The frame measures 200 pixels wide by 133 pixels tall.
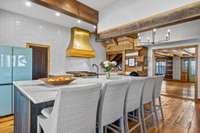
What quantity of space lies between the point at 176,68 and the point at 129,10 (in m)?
10.7

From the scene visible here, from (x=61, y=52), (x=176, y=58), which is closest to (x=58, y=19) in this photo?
(x=61, y=52)

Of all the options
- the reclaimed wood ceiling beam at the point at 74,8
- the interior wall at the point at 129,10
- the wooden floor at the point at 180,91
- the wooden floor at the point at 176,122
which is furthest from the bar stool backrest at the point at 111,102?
the wooden floor at the point at 180,91

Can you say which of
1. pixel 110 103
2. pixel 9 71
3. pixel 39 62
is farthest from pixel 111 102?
pixel 39 62

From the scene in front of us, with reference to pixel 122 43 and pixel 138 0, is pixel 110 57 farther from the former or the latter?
pixel 138 0

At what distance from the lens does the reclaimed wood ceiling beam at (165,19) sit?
2357mm

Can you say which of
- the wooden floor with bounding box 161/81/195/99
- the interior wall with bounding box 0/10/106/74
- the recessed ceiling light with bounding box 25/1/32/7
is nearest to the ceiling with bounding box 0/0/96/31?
the recessed ceiling light with bounding box 25/1/32/7

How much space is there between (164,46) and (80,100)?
5771mm

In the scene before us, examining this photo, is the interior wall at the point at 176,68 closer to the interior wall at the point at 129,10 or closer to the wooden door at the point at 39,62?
the interior wall at the point at 129,10

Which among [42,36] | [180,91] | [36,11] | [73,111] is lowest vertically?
[180,91]

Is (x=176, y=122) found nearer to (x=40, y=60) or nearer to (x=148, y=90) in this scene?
(x=148, y=90)

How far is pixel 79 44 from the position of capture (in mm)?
5617

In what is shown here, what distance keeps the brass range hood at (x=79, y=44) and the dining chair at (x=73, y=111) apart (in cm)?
420

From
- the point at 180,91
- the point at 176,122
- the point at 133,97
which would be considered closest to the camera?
the point at 133,97

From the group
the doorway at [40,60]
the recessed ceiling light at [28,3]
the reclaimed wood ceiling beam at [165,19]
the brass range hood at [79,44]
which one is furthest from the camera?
the brass range hood at [79,44]
